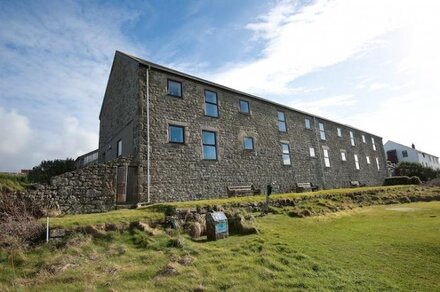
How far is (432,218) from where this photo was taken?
403 inches

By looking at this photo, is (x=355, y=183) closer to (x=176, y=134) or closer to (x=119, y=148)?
(x=176, y=134)

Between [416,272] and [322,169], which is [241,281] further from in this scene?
[322,169]

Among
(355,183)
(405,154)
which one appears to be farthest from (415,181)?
(405,154)

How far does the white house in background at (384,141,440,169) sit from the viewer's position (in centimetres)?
5216

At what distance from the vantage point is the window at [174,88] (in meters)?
15.1

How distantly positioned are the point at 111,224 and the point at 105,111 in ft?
46.7

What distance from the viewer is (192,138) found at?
15133mm

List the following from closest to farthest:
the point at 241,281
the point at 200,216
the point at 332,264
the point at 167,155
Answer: the point at 241,281 → the point at 332,264 → the point at 200,216 → the point at 167,155

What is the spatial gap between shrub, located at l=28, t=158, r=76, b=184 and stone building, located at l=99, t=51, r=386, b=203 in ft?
9.78

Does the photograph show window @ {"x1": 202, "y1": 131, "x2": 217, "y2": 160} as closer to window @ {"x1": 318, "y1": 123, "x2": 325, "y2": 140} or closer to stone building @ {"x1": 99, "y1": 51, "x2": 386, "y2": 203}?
stone building @ {"x1": 99, "y1": 51, "x2": 386, "y2": 203}

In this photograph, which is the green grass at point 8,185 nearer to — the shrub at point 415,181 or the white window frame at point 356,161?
the white window frame at point 356,161

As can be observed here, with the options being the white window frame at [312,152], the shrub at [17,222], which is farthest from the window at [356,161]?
the shrub at [17,222]

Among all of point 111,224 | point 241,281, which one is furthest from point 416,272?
point 111,224

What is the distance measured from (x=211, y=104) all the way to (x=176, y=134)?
140 inches
